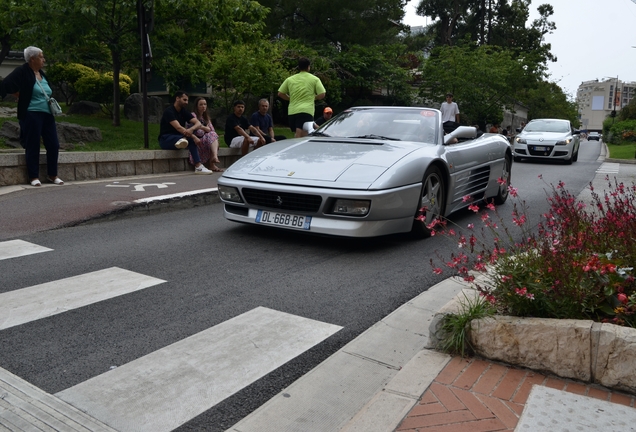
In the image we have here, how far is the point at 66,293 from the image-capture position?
420cm

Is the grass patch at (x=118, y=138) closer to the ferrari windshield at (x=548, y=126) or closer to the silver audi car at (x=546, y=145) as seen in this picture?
the silver audi car at (x=546, y=145)

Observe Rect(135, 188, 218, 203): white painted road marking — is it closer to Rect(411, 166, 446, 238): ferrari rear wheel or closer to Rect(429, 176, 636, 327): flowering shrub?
Rect(411, 166, 446, 238): ferrari rear wheel

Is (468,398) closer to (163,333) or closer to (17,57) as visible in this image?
(163,333)

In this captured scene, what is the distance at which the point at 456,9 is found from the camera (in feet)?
166

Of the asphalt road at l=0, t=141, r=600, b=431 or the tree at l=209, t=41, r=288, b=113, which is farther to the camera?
the tree at l=209, t=41, r=288, b=113

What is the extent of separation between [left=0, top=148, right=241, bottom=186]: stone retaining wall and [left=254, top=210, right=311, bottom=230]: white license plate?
4.49 metres

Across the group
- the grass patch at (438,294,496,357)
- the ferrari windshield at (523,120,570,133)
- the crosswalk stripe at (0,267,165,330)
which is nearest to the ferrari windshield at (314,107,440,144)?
the crosswalk stripe at (0,267,165,330)

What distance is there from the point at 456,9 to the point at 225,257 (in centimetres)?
5000

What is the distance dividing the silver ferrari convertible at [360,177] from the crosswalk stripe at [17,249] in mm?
1754

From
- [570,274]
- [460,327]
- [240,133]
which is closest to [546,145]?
[240,133]

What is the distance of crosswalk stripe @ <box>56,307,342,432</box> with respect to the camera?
2.66 metres

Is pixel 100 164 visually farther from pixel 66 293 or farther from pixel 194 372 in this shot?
pixel 194 372

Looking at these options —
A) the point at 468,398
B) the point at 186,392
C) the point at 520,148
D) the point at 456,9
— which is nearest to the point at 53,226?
the point at 186,392

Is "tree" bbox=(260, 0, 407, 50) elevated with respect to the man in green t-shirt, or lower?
elevated
